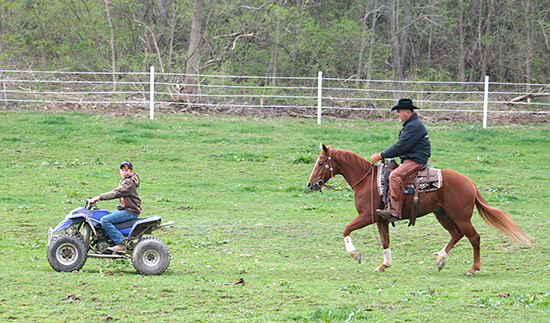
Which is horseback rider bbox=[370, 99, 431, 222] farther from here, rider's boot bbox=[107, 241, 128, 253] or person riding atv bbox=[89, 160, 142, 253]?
rider's boot bbox=[107, 241, 128, 253]

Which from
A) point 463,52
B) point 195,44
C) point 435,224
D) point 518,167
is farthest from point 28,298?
point 463,52

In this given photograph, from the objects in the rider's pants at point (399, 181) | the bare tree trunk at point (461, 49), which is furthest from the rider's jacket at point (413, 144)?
the bare tree trunk at point (461, 49)

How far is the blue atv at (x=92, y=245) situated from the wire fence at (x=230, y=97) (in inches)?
609

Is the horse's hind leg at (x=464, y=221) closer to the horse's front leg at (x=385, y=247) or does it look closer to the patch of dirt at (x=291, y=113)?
the horse's front leg at (x=385, y=247)

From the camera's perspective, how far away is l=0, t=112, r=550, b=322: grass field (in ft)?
20.0

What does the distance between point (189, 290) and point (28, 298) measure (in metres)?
1.68

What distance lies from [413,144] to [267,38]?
20.9 metres

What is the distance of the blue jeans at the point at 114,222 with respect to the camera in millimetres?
7652

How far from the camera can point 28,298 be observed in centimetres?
618

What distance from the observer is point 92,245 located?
7.84 m

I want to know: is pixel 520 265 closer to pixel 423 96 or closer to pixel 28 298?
pixel 28 298

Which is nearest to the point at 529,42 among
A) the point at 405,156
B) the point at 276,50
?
the point at 276,50

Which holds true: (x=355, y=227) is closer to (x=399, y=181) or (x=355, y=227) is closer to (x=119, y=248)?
(x=399, y=181)

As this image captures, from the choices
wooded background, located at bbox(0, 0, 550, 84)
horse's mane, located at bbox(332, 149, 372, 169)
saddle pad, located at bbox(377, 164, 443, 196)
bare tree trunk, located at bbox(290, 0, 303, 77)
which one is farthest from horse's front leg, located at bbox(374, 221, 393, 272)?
bare tree trunk, located at bbox(290, 0, 303, 77)
